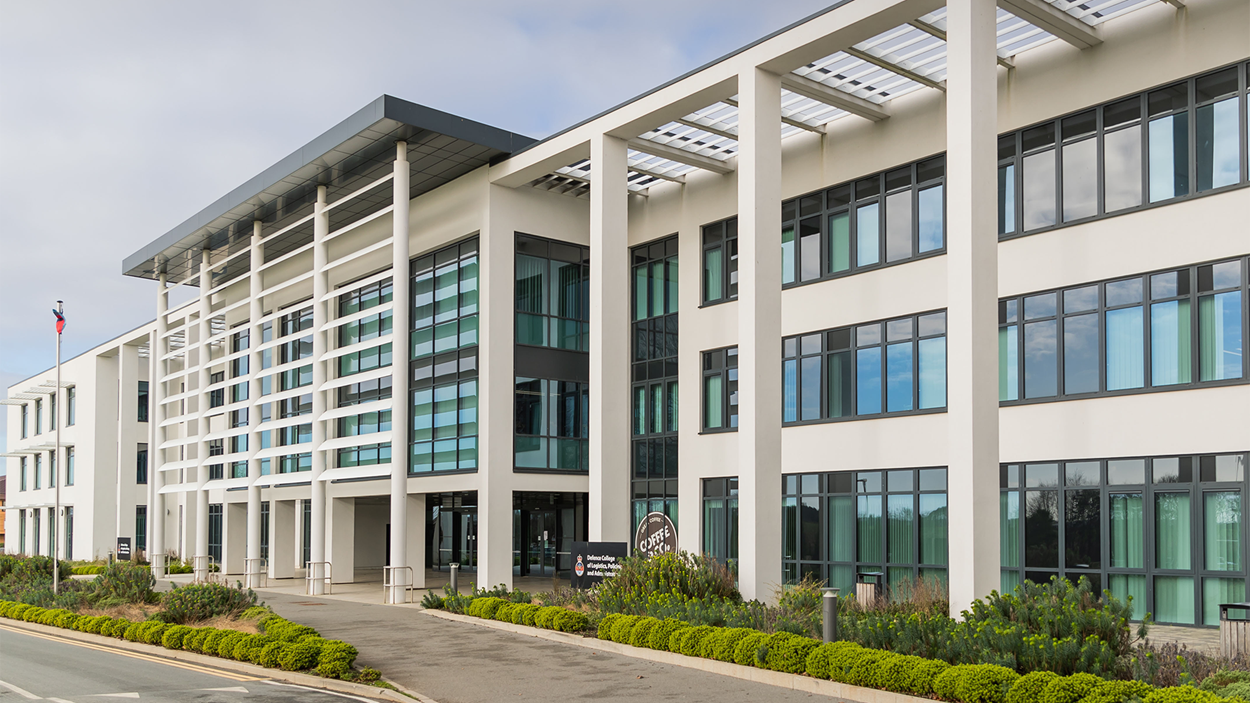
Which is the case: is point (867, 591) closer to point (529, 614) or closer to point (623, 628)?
point (623, 628)

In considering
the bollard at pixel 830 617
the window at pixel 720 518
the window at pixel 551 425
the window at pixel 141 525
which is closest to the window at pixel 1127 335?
the window at pixel 720 518

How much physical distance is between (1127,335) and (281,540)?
1127 inches

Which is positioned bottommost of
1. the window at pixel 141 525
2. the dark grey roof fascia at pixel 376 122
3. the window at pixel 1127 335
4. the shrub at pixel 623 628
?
the window at pixel 141 525

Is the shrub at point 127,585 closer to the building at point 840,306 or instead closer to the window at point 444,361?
the building at point 840,306

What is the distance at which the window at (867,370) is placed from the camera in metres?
22.3

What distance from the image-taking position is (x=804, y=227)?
25234 mm

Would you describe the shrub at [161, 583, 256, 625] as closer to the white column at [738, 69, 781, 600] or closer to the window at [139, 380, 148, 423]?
the white column at [738, 69, 781, 600]

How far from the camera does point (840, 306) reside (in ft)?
79.5

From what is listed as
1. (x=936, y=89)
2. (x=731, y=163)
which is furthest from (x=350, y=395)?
(x=936, y=89)

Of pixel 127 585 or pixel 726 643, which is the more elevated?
pixel 726 643

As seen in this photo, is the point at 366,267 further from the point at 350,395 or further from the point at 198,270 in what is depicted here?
the point at 198,270

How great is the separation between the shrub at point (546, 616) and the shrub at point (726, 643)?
4731 millimetres

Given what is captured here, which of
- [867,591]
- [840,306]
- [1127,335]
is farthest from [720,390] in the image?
[1127,335]

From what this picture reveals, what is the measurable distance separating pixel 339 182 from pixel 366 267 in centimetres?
381
